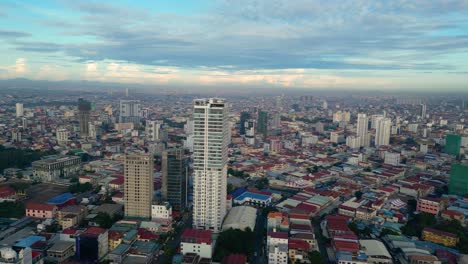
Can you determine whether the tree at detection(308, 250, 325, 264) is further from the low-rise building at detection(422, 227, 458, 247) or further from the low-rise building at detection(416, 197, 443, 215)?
the low-rise building at detection(416, 197, 443, 215)

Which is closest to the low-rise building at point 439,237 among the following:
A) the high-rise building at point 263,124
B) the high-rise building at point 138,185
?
the high-rise building at point 138,185

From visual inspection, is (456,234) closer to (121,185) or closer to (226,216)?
(226,216)

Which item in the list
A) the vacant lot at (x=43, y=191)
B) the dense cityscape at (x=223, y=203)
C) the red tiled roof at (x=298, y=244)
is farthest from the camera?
the vacant lot at (x=43, y=191)

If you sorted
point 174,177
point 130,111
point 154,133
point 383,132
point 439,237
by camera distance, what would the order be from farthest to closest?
point 130,111
point 383,132
point 154,133
point 174,177
point 439,237

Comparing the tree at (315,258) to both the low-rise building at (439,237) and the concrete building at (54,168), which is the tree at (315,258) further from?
the concrete building at (54,168)

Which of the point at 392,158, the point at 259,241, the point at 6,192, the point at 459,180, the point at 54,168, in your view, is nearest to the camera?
the point at 259,241

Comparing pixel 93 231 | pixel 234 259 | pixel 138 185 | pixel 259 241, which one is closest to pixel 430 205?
pixel 259 241

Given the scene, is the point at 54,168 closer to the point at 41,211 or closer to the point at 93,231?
the point at 41,211
